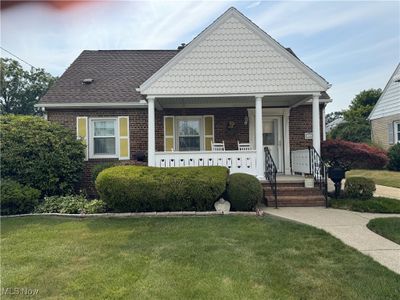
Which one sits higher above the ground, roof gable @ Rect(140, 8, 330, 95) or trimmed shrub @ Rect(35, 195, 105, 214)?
roof gable @ Rect(140, 8, 330, 95)

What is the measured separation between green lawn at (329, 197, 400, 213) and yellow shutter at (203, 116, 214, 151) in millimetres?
4699

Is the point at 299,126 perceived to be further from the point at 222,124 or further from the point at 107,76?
the point at 107,76

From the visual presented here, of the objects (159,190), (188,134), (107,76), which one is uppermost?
(107,76)

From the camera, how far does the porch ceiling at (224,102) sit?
33.6 feet

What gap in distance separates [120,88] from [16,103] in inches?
1068

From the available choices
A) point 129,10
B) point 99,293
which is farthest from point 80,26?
point 99,293

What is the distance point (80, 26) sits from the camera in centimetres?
223

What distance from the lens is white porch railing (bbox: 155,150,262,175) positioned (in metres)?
9.40

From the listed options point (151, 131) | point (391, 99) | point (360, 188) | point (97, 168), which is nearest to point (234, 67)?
point (151, 131)

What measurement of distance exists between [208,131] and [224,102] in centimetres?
124

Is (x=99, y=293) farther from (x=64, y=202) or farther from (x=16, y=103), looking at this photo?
(x=16, y=103)

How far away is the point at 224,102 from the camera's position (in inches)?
435

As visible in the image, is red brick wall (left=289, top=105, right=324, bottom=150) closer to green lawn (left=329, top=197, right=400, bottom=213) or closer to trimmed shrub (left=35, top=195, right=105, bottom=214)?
green lawn (left=329, top=197, right=400, bottom=213)

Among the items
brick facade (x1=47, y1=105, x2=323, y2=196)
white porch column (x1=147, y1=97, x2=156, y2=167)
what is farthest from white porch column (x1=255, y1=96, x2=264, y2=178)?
white porch column (x1=147, y1=97, x2=156, y2=167)
